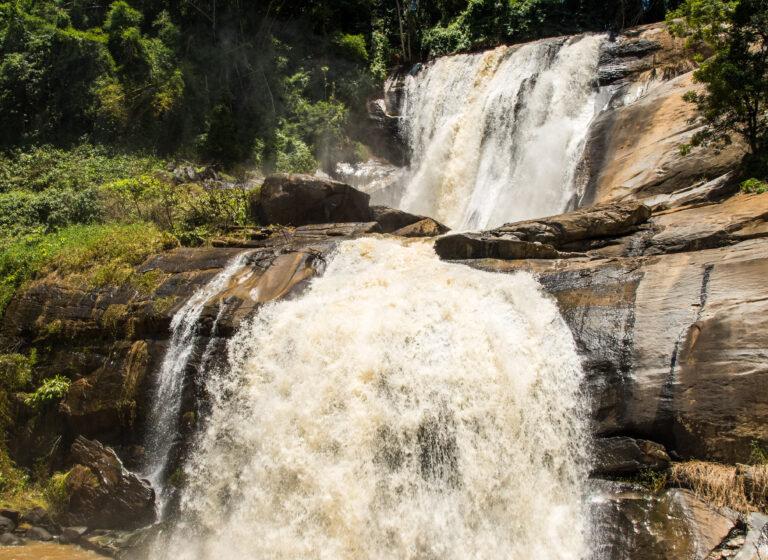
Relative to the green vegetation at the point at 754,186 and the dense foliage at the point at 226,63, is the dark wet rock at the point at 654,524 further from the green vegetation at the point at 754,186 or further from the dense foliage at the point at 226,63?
the dense foliage at the point at 226,63

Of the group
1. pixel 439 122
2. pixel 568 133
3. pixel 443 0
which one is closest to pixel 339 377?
pixel 568 133

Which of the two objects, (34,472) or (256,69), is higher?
(256,69)

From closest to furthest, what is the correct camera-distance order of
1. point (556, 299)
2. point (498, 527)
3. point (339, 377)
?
point (498, 527), point (339, 377), point (556, 299)

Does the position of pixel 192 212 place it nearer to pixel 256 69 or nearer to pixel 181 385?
pixel 181 385

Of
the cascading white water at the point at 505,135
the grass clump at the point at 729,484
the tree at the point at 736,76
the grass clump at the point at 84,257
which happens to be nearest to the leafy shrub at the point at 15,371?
the grass clump at the point at 84,257

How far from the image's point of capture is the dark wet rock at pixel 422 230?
13727 mm

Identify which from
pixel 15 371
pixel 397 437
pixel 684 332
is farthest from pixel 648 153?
pixel 15 371

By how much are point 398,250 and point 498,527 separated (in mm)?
6502

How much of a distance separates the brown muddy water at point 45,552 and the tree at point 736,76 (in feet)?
45.5

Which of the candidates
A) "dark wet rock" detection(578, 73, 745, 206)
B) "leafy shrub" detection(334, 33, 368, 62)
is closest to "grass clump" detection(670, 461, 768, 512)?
"dark wet rock" detection(578, 73, 745, 206)

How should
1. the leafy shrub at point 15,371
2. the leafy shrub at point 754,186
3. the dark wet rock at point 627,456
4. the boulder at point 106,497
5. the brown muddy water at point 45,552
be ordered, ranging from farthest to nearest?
1. the leafy shrub at point 15,371
2. the leafy shrub at point 754,186
3. the boulder at point 106,497
4. the brown muddy water at point 45,552
5. the dark wet rock at point 627,456

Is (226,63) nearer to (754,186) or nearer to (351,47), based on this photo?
(351,47)

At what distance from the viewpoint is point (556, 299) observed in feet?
28.0

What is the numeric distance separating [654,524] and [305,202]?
11.6 m
